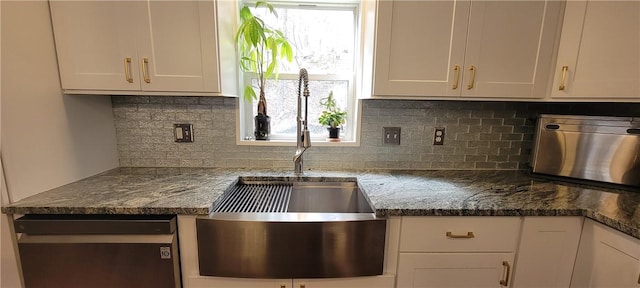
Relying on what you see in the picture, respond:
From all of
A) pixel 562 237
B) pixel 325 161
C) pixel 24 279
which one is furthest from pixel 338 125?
pixel 24 279

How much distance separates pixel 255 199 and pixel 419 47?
110 centimetres

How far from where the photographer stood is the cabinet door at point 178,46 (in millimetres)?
1169

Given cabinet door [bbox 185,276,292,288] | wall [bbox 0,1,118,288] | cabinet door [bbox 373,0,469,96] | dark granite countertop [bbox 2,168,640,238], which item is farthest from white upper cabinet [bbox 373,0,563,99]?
wall [bbox 0,1,118,288]

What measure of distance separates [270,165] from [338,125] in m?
0.51

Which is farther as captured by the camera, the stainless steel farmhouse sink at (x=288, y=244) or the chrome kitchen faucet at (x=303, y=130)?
the chrome kitchen faucet at (x=303, y=130)

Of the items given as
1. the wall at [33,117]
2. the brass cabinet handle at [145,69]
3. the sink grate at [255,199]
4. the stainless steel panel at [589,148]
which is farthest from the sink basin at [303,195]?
the stainless steel panel at [589,148]

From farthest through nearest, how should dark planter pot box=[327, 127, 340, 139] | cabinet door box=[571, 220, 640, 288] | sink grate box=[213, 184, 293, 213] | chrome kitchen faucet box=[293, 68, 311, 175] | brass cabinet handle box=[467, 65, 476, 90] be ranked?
dark planter pot box=[327, 127, 340, 139]
chrome kitchen faucet box=[293, 68, 311, 175]
brass cabinet handle box=[467, 65, 476, 90]
sink grate box=[213, 184, 293, 213]
cabinet door box=[571, 220, 640, 288]

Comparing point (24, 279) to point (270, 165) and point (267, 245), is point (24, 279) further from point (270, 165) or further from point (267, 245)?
point (270, 165)

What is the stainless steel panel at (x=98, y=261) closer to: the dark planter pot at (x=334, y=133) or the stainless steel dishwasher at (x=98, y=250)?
the stainless steel dishwasher at (x=98, y=250)

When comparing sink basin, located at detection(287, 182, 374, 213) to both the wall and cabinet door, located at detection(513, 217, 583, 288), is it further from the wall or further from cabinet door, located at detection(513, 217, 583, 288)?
the wall

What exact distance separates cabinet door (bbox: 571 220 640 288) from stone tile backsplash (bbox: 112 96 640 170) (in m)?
0.67

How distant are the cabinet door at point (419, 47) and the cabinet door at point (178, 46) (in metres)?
0.82

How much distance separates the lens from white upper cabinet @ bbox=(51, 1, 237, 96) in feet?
3.78

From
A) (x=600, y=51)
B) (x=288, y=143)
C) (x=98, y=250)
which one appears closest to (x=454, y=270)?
(x=288, y=143)
